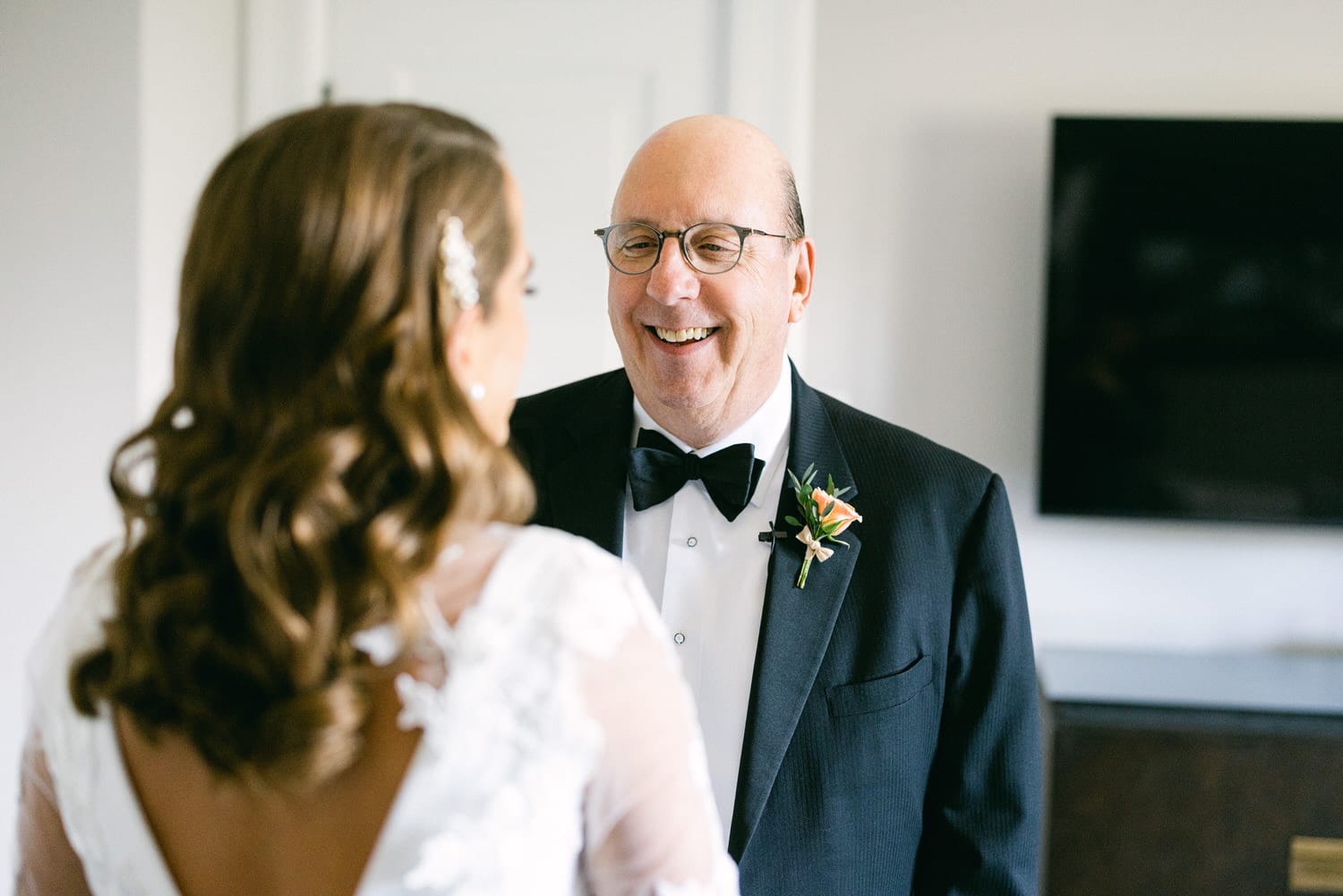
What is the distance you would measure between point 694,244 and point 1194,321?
1798mm

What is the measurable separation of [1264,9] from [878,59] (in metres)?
0.93

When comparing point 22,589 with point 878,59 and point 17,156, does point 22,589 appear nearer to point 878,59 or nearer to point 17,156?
point 17,156

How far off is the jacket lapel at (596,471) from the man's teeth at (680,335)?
131mm

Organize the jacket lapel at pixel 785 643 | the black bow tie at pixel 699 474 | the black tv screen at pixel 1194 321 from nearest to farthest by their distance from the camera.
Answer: the jacket lapel at pixel 785 643, the black bow tie at pixel 699 474, the black tv screen at pixel 1194 321

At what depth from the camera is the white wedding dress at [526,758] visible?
74cm

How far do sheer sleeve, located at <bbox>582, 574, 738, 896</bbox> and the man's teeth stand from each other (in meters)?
0.76

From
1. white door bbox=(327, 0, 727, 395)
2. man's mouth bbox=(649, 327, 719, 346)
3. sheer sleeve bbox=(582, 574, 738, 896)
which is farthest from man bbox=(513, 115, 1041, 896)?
white door bbox=(327, 0, 727, 395)

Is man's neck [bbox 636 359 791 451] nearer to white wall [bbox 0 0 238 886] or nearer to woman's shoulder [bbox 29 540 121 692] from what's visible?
woman's shoulder [bbox 29 540 121 692]

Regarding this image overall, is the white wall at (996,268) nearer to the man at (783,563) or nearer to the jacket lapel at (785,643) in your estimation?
the man at (783,563)

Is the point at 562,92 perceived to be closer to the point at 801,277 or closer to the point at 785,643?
the point at 801,277

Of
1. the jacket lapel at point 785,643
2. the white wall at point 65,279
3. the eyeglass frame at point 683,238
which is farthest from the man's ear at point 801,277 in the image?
the white wall at point 65,279

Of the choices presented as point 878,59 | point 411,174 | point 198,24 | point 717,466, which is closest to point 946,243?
point 878,59

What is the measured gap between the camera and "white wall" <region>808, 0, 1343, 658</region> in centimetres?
292

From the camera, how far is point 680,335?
5.07ft
